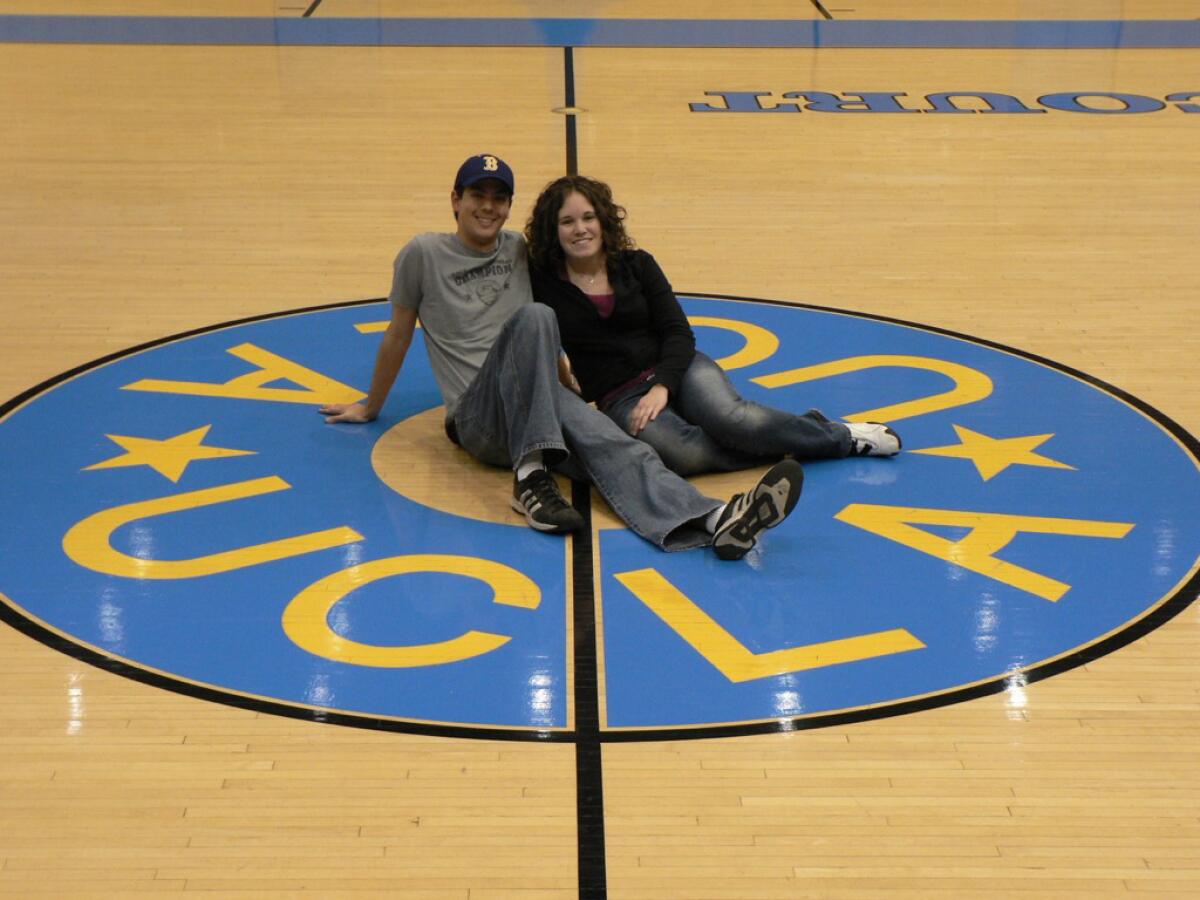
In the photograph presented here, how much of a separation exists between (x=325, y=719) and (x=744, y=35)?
998cm

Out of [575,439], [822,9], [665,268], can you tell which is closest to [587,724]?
[575,439]

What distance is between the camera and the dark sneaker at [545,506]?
4254mm

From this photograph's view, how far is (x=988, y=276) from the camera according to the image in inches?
264

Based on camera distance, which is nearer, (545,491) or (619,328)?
(545,491)

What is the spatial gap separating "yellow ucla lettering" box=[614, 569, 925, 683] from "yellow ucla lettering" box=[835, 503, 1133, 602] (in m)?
0.46

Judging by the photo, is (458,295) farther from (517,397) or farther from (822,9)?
(822,9)

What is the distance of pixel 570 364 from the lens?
473 cm

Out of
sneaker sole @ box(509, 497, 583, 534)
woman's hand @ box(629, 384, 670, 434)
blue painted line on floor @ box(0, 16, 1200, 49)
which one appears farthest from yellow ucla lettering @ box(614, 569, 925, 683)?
blue painted line on floor @ box(0, 16, 1200, 49)

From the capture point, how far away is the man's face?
4.60 meters

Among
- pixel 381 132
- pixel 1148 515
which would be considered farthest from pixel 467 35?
pixel 1148 515

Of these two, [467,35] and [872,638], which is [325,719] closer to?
[872,638]

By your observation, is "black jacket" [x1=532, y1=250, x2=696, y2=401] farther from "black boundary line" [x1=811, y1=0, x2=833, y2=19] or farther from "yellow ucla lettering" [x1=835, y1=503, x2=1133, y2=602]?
"black boundary line" [x1=811, y1=0, x2=833, y2=19]

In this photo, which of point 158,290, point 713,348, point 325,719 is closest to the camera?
point 325,719

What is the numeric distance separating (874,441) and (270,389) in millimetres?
2015
